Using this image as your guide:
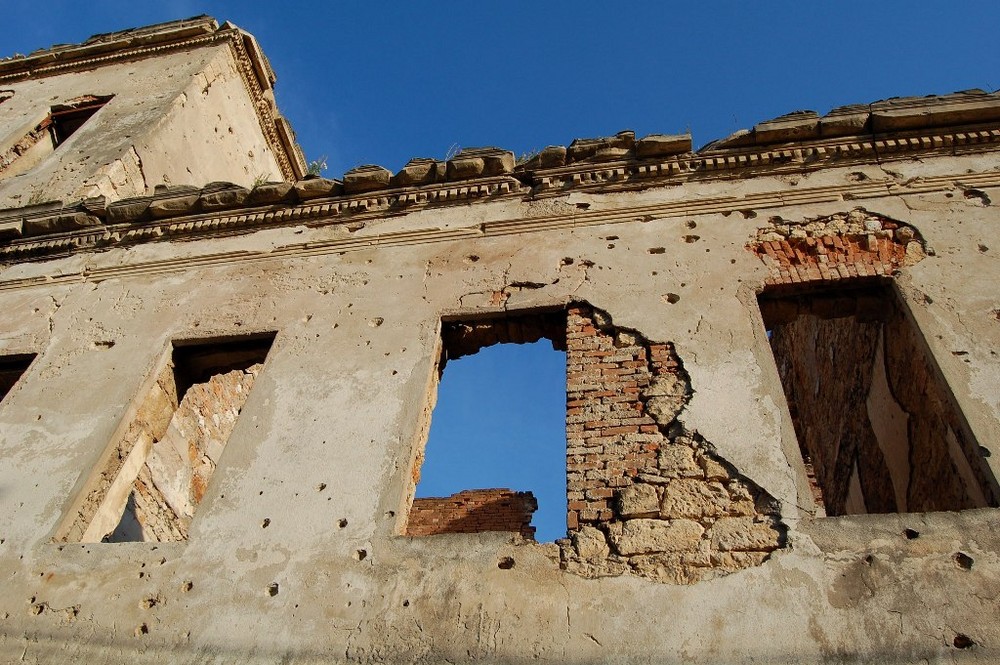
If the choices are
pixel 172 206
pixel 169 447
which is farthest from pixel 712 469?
pixel 169 447

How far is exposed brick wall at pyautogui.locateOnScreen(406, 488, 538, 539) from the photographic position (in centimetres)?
937

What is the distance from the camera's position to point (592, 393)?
14.4ft

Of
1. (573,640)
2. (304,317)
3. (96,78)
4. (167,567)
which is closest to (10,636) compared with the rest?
(167,567)

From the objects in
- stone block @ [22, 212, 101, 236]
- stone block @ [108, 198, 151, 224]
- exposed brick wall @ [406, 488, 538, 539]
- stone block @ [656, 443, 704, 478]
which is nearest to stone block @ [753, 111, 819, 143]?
stone block @ [656, 443, 704, 478]

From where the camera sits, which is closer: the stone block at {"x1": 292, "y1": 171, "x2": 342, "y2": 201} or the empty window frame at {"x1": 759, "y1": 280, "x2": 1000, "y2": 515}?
the empty window frame at {"x1": 759, "y1": 280, "x2": 1000, "y2": 515}

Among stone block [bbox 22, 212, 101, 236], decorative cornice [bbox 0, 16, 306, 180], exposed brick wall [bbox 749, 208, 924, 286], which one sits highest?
decorative cornice [bbox 0, 16, 306, 180]

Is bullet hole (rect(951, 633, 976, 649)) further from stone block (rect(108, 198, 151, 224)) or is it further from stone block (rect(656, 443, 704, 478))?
stone block (rect(108, 198, 151, 224))

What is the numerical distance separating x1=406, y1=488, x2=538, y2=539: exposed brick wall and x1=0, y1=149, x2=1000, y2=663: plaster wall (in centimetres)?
462

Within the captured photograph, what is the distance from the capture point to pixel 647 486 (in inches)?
151

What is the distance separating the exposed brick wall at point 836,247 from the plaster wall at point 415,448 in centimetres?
11

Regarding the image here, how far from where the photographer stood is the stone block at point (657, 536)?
358cm

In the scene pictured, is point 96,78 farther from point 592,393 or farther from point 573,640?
point 573,640

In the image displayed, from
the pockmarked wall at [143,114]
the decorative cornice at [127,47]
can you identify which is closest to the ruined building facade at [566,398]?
the pockmarked wall at [143,114]

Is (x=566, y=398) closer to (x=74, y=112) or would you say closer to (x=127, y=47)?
(x=74, y=112)
